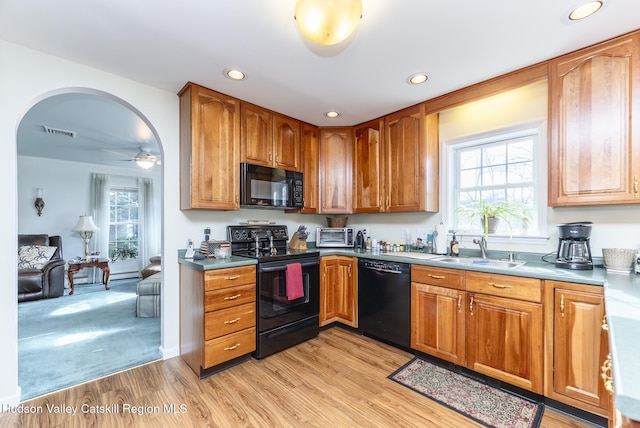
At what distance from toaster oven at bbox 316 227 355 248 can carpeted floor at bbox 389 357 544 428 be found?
1491mm

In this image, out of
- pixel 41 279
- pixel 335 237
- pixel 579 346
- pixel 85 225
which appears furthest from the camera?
pixel 85 225

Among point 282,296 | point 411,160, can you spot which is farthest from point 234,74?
point 282,296

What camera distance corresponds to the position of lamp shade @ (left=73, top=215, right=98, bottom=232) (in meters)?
5.26

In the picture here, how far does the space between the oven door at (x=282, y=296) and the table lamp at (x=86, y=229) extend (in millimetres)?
4705

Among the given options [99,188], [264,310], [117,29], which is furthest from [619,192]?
[99,188]

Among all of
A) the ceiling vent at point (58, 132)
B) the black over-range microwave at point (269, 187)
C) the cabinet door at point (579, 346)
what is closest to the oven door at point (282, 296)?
the black over-range microwave at point (269, 187)

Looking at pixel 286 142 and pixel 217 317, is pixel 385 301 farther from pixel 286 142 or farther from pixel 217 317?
pixel 286 142

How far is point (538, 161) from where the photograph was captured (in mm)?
2422

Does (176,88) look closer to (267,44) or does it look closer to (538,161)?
→ (267,44)

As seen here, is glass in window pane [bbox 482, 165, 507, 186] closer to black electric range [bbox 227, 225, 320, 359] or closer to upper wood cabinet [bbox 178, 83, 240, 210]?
black electric range [bbox 227, 225, 320, 359]

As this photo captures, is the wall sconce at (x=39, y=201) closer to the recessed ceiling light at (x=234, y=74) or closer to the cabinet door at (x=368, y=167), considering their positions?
the recessed ceiling light at (x=234, y=74)

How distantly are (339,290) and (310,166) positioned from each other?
5.03ft

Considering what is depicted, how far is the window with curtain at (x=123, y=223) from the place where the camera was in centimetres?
600

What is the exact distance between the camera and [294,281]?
2695 mm
